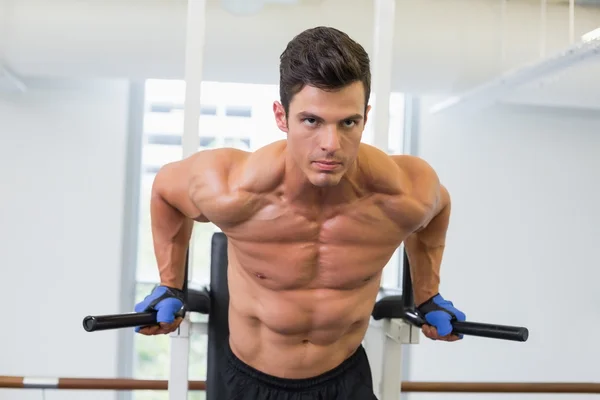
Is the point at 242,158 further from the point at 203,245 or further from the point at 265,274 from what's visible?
the point at 203,245

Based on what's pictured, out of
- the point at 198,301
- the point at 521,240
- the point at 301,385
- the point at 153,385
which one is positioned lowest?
the point at 153,385

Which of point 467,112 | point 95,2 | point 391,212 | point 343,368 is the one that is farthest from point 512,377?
point 95,2

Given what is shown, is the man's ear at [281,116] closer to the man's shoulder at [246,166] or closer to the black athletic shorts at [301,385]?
the man's shoulder at [246,166]

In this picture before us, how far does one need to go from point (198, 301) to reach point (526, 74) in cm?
132

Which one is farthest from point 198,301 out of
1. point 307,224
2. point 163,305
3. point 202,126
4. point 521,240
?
→ point 521,240

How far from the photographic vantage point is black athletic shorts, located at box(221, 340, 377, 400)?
122cm

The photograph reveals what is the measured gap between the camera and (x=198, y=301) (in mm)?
1397

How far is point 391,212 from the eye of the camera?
1.12 meters

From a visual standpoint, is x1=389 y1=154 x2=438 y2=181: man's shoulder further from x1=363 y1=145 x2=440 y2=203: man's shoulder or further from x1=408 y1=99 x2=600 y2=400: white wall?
x1=408 y1=99 x2=600 y2=400: white wall

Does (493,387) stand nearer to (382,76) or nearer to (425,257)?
(425,257)

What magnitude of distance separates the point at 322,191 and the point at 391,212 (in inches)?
5.6

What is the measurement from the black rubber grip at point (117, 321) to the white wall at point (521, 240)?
195 centimetres

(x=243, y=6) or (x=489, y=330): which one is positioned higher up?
(x=243, y=6)

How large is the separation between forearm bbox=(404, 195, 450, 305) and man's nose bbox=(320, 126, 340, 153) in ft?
1.57
